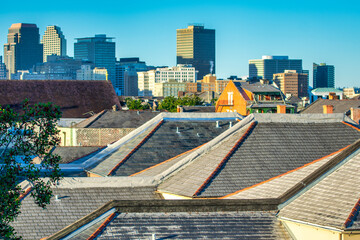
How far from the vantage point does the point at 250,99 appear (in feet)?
287

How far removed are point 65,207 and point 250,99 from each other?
68687 millimetres

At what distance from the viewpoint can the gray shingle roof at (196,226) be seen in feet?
47.6

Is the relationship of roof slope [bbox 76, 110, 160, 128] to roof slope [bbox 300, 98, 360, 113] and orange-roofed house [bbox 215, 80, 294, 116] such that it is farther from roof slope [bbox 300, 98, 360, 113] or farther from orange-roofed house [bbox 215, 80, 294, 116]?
orange-roofed house [bbox 215, 80, 294, 116]

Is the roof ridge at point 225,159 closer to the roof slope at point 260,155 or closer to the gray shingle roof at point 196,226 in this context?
the roof slope at point 260,155

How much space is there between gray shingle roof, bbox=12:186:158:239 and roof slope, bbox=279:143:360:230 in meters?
6.27

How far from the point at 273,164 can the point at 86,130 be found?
39401 millimetres

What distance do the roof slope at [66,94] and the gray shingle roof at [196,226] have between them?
228 ft

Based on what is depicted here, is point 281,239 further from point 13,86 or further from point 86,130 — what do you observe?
→ point 13,86

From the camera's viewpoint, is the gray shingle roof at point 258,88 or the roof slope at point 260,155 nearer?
the roof slope at point 260,155

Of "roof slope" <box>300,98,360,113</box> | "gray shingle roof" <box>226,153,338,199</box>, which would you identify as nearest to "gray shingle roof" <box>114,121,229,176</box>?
"gray shingle roof" <box>226,153,338,199</box>

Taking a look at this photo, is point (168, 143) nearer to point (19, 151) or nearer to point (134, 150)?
point (134, 150)

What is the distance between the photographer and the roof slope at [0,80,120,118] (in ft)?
282

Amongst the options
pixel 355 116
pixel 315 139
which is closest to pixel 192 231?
pixel 315 139

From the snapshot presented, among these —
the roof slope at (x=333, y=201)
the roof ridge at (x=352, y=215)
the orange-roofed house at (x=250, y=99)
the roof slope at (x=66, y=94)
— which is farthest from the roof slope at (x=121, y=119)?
the roof ridge at (x=352, y=215)
